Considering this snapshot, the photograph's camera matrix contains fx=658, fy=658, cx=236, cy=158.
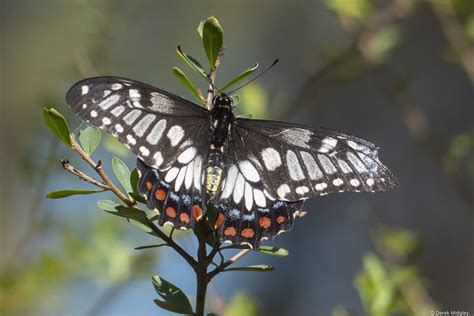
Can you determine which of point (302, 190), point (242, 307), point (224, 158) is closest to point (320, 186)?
point (302, 190)

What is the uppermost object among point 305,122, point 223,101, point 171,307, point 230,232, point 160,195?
point 305,122

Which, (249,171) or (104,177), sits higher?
(249,171)

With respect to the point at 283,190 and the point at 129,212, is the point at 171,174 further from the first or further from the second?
the point at 129,212

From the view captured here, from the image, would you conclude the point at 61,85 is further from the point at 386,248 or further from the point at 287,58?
the point at 287,58

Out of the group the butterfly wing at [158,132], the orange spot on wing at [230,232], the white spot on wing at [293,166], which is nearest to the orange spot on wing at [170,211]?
the butterfly wing at [158,132]

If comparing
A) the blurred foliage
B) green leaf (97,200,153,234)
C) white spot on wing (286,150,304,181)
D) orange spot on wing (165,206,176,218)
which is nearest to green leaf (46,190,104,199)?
green leaf (97,200,153,234)

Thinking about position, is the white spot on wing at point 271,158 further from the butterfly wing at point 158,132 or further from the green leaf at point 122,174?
the green leaf at point 122,174
